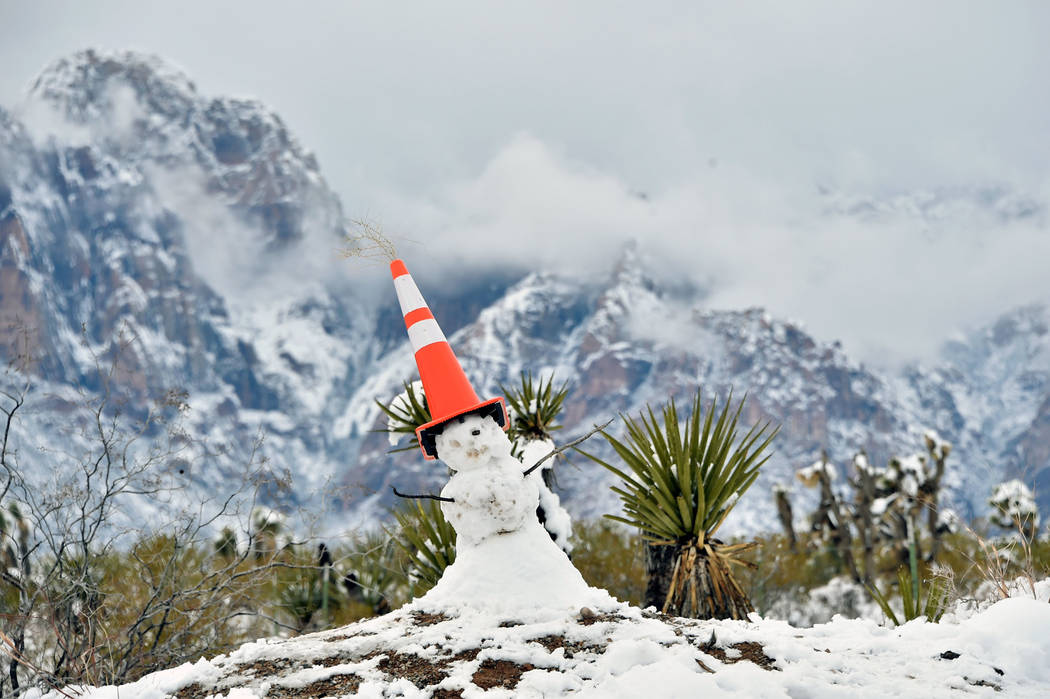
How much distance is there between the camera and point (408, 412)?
8617 mm

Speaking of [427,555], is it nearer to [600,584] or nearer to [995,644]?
[995,644]

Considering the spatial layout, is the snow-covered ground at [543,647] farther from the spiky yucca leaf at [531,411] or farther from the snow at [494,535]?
the spiky yucca leaf at [531,411]

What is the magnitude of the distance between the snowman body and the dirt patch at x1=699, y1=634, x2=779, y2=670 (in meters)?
1.54

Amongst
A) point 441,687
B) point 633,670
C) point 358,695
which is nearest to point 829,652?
point 633,670

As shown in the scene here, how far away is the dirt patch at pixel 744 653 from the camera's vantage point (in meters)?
4.04

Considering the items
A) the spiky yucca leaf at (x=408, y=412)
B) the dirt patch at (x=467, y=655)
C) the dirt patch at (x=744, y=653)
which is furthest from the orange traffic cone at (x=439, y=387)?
the spiky yucca leaf at (x=408, y=412)

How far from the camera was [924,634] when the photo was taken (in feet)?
14.7

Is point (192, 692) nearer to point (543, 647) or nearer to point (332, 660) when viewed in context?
point (332, 660)

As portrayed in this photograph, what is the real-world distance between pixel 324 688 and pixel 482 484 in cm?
164

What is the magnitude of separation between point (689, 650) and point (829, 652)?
81cm

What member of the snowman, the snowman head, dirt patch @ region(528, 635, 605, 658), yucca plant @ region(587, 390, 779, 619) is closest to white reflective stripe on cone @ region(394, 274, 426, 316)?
the snowman

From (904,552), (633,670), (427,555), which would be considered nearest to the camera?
(633,670)

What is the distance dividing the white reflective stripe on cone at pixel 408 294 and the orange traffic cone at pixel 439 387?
0.15ft

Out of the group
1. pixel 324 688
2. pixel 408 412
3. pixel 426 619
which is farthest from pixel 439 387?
pixel 408 412
